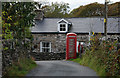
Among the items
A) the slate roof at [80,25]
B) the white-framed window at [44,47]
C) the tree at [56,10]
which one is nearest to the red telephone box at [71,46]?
the white-framed window at [44,47]

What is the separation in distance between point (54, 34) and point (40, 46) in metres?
2.33

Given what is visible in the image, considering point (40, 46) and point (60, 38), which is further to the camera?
point (60, 38)

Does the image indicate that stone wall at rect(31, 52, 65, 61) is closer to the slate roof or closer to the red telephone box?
the red telephone box

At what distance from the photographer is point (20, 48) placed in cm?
577

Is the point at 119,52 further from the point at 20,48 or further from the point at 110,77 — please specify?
the point at 20,48

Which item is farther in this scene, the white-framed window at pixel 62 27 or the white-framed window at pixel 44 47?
the white-framed window at pixel 62 27

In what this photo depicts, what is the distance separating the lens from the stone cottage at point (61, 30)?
55.1 ft

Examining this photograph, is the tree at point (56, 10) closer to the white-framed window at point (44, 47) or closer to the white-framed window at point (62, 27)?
the white-framed window at point (62, 27)

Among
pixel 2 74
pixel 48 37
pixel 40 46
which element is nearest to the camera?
pixel 2 74

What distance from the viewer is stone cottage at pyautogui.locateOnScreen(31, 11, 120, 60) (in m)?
16.8

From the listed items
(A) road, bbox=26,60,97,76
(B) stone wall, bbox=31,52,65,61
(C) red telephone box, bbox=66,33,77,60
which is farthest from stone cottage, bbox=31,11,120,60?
(A) road, bbox=26,60,97,76

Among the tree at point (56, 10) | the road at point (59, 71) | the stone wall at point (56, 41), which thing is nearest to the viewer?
the road at point (59, 71)

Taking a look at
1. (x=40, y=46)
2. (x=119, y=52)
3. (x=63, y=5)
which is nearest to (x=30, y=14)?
(x=119, y=52)

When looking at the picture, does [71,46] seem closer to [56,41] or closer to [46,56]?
[46,56]
